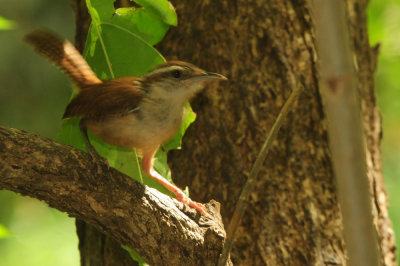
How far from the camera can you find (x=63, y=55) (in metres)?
2.74

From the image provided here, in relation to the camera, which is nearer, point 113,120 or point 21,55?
point 113,120

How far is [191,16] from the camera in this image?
3.49m

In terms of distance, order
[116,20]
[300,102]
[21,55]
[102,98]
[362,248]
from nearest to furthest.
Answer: [362,248] → [102,98] → [116,20] → [300,102] → [21,55]

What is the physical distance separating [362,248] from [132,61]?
248cm

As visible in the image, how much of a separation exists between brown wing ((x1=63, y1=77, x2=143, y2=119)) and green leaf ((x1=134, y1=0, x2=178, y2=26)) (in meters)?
0.45

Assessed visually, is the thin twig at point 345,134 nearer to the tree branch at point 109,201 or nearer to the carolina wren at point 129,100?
the tree branch at point 109,201

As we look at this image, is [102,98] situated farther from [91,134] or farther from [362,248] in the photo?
[362,248]

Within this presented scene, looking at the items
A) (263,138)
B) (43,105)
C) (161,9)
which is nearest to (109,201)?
(161,9)

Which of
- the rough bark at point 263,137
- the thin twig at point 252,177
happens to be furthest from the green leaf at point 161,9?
the thin twig at point 252,177

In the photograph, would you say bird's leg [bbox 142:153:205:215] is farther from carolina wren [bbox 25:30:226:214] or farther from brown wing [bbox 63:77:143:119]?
brown wing [bbox 63:77:143:119]

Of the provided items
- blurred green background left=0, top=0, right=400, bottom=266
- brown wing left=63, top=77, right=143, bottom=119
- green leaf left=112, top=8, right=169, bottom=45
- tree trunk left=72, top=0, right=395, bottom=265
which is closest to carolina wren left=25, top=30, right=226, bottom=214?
brown wing left=63, top=77, right=143, bottom=119

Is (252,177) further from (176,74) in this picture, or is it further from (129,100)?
(176,74)

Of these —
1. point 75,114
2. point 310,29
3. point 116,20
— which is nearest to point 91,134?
point 75,114

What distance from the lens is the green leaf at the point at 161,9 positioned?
2.79 m
